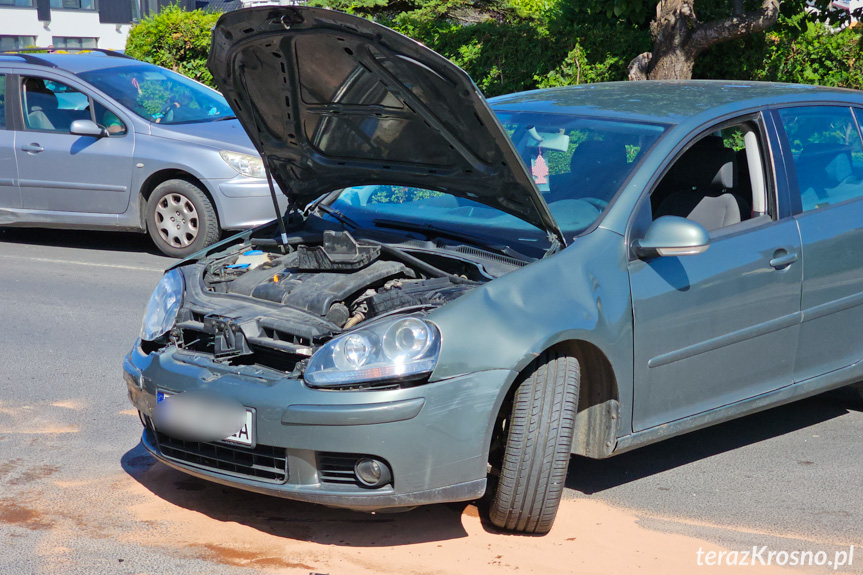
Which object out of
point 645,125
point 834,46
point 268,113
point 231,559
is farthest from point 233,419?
point 834,46

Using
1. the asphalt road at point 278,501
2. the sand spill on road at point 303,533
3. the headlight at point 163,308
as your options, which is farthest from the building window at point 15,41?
the sand spill on road at point 303,533

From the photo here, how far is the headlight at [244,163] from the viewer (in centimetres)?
879

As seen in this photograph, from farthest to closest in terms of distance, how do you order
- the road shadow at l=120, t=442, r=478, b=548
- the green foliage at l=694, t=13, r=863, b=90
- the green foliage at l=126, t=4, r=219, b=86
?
1. the green foliage at l=126, t=4, r=219, b=86
2. the green foliage at l=694, t=13, r=863, b=90
3. the road shadow at l=120, t=442, r=478, b=548

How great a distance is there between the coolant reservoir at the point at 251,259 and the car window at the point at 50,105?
5.51 m

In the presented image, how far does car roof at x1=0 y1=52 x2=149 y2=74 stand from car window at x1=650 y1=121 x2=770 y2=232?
6788 mm

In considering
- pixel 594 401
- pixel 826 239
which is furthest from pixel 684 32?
pixel 594 401

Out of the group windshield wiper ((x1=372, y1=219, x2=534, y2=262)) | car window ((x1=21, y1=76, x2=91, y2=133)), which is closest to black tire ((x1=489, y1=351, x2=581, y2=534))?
windshield wiper ((x1=372, y1=219, x2=534, y2=262))

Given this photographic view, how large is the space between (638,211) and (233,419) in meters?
1.78

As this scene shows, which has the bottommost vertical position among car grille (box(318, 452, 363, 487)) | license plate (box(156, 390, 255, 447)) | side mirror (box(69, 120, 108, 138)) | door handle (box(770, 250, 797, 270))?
side mirror (box(69, 120, 108, 138))

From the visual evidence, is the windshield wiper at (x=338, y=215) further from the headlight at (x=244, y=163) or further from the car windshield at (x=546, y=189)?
the headlight at (x=244, y=163)

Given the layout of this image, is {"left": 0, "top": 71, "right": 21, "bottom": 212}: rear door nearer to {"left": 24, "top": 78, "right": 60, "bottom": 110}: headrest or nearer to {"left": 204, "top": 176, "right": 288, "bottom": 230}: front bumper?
{"left": 24, "top": 78, "right": 60, "bottom": 110}: headrest

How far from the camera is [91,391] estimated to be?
538 centimetres

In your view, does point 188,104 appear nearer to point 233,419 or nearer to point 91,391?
point 91,391

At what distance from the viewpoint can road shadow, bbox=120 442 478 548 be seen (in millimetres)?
3639
